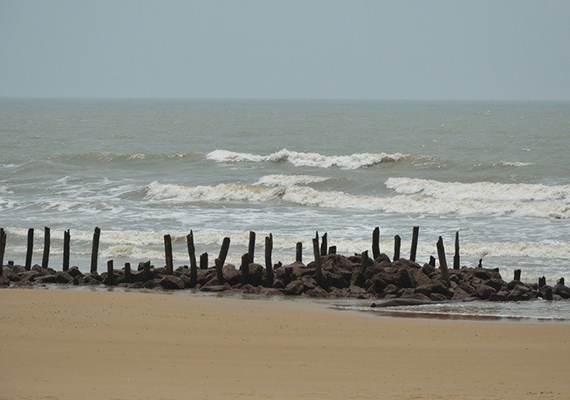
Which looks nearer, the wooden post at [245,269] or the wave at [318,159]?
the wooden post at [245,269]

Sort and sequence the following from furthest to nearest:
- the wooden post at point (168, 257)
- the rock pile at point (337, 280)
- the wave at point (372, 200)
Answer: the wave at point (372, 200) → the wooden post at point (168, 257) → the rock pile at point (337, 280)

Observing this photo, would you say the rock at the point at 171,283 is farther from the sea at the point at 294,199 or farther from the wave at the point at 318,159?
the wave at the point at 318,159

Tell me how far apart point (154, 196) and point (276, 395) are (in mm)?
28363

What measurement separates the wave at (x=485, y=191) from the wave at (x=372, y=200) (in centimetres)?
9

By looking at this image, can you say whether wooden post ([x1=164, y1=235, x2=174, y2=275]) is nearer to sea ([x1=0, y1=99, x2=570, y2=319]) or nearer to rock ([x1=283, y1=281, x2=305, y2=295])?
rock ([x1=283, y1=281, x2=305, y2=295])

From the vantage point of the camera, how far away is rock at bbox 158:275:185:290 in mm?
18656

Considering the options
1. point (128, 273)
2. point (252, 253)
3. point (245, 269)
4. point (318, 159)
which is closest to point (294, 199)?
point (318, 159)

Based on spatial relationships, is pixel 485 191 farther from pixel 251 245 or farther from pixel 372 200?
pixel 251 245

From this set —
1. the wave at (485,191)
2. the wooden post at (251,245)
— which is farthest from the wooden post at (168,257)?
the wave at (485,191)

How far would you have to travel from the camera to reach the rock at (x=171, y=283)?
18.7 m

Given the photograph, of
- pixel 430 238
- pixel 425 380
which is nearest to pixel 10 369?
pixel 425 380

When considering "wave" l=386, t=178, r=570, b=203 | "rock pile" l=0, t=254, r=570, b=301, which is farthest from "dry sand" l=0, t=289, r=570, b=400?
"wave" l=386, t=178, r=570, b=203

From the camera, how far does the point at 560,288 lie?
56.9 feet

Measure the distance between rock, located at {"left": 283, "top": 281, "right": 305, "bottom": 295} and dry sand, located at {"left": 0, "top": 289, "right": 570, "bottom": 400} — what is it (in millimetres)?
1602
